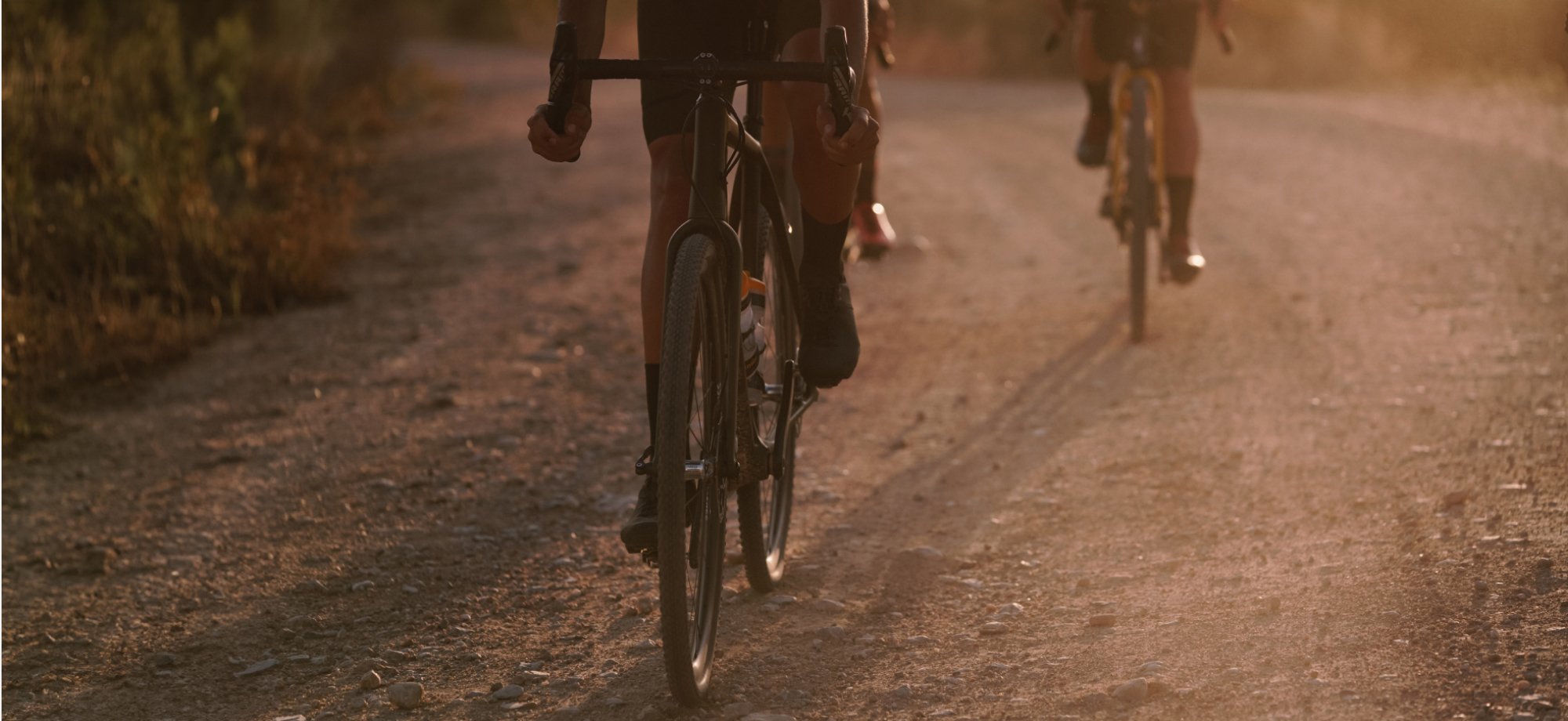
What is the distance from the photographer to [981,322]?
704 centimetres

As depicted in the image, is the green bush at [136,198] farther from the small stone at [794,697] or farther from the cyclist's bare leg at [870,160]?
the small stone at [794,697]

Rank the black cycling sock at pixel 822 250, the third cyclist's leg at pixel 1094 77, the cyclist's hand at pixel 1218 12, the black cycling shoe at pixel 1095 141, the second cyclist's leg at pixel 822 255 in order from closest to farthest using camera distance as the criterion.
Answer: the second cyclist's leg at pixel 822 255, the black cycling sock at pixel 822 250, the cyclist's hand at pixel 1218 12, the third cyclist's leg at pixel 1094 77, the black cycling shoe at pixel 1095 141

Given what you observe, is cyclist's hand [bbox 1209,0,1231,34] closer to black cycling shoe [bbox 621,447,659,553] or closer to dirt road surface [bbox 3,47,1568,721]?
dirt road surface [bbox 3,47,1568,721]

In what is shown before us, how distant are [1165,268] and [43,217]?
4.90 meters

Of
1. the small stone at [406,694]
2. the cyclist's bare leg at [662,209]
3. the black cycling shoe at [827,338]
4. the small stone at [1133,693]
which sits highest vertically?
the cyclist's bare leg at [662,209]

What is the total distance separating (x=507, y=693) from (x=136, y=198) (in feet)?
15.7

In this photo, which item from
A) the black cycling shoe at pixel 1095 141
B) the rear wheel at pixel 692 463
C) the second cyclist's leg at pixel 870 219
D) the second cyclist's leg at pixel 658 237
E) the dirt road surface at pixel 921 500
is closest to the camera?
the rear wheel at pixel 692 463

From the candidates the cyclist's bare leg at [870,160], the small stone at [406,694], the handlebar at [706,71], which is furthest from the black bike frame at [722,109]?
the cyclist's bare leg at [870,160]

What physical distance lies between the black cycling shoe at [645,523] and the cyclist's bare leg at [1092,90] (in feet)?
13.8

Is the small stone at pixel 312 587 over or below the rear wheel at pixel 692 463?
below

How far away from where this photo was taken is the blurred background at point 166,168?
652 cm

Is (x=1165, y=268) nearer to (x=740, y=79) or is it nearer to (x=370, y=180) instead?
(x=740, y=79)

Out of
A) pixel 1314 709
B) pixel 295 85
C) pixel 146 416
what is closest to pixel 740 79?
pixel 1314 709

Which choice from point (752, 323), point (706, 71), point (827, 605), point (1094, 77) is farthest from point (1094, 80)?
point (706, 71)
